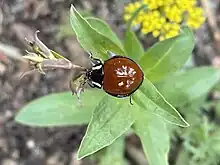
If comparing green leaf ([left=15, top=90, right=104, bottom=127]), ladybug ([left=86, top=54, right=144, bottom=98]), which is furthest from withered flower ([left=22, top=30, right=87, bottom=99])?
green leaf ([left=15, top=90, right=104, bottom=127])

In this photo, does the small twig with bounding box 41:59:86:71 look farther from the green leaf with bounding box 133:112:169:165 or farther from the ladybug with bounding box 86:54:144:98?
the green leaf with bounding box 133:112:169:165

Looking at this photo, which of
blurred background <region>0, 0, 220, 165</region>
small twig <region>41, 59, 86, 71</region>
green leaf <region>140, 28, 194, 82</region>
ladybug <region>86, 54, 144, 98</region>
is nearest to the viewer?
small twig <region>41, 59, 86, 71</region>

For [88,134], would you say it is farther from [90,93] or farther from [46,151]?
[46,151]

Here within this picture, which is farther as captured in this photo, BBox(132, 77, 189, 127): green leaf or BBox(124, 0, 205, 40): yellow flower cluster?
BBox(124, 0, 205, 40): yellow flower cluster

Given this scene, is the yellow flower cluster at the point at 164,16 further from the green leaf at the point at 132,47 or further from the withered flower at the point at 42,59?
the withered flower at the point at 42,59

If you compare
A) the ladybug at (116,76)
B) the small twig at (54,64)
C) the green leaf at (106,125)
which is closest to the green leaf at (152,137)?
the green leaf at (106,125)

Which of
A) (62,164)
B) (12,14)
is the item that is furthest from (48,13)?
(62,164)

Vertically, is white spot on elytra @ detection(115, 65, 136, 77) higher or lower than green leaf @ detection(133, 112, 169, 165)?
higher
